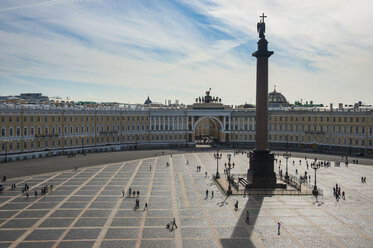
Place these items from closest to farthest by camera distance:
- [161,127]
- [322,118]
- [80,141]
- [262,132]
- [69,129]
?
[262,132]
[69,129]
[80,141]
[322,118]
[161,127]

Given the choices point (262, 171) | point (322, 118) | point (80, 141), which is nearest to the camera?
point (262, 171)

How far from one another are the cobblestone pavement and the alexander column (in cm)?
419

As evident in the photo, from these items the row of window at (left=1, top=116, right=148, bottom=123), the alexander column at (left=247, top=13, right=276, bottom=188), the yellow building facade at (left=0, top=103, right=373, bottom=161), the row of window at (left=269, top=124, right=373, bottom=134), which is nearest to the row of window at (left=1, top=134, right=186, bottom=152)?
the yellow building facade at (left=0, top=103, right=373, bottom=161)

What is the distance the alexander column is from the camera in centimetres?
4159

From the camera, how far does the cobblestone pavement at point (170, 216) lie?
25094 mm

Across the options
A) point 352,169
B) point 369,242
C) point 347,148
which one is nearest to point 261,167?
point 369,242

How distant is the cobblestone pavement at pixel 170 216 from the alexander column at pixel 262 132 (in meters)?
4.19

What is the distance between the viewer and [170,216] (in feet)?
101

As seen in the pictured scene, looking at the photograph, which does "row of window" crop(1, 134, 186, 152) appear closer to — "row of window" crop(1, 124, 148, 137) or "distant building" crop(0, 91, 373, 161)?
"distant building" crop(0, 91, 373, 161)

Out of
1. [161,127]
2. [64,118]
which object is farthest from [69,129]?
[161,127]

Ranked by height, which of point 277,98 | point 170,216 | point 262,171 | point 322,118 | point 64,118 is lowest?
point 170,216

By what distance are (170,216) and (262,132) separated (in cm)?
1846

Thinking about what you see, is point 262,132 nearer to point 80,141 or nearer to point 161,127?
point 80,141

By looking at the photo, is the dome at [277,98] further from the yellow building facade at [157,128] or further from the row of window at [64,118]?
the row of window at [64,118]
